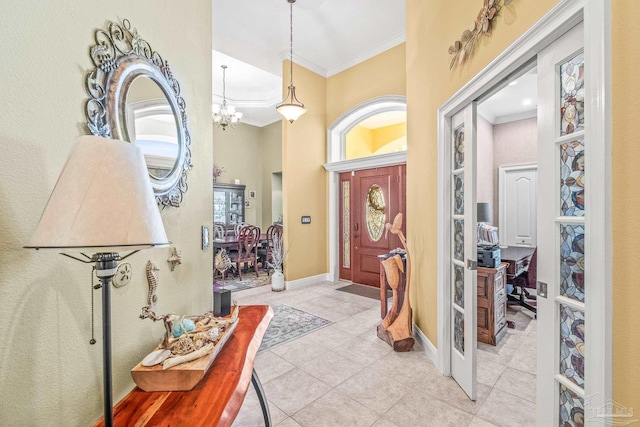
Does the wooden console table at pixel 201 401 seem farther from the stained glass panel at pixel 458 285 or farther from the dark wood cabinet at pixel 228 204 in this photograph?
the dark wood cabinet at pixel 228 204

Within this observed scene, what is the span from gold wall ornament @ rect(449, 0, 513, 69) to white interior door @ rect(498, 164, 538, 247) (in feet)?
14.5

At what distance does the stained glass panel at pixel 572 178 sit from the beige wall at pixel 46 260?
6.13ft

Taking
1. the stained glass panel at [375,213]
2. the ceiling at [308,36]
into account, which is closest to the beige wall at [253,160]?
the ceiling at [308,36]

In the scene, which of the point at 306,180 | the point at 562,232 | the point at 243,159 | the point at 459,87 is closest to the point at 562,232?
the point at 562,232

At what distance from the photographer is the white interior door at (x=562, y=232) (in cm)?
117

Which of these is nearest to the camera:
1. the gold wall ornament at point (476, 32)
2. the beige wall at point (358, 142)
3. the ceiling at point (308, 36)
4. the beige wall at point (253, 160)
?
the gold wall ornament at point (476, 32)

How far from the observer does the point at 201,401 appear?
35.5 inches

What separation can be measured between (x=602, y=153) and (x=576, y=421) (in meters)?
1.15

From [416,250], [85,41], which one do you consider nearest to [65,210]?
[85,41]

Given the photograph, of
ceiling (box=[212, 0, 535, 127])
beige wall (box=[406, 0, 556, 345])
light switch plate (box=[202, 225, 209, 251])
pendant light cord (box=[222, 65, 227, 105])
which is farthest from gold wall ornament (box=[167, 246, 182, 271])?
pendant light cord (box=[222, 65, 227, 105])

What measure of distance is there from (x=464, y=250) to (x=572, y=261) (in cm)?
85

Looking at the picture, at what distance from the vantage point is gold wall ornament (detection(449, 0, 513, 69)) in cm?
158
